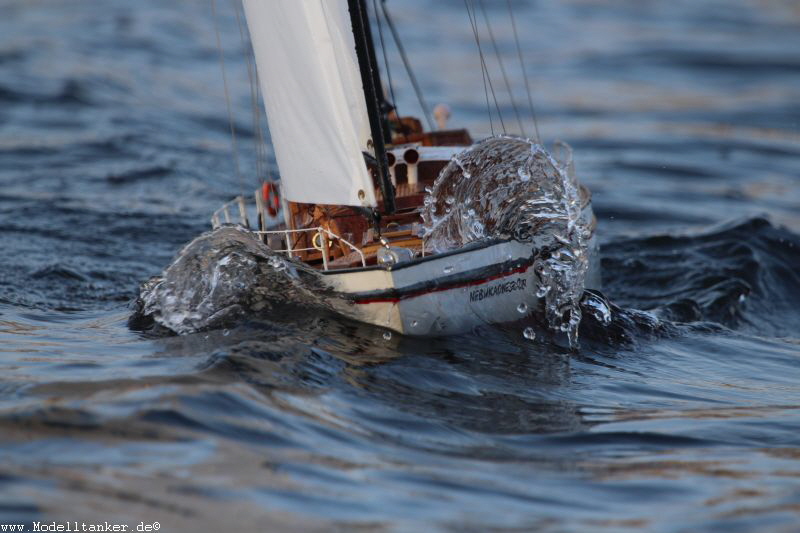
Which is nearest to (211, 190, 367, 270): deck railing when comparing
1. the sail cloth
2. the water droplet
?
the sail cloth

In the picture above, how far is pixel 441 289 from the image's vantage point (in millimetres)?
9023

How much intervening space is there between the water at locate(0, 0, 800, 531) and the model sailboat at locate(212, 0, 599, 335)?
37cm

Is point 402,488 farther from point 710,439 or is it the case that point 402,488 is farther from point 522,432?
point 710,439

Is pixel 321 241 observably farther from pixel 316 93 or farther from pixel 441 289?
pixel 316 93

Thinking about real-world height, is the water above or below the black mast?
below

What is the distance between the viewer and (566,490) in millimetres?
6859

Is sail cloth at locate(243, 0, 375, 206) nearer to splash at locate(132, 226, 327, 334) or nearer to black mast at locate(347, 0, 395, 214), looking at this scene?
black mast at locate(347, 0, 395, 214)

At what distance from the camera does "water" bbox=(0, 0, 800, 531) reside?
6.52 m

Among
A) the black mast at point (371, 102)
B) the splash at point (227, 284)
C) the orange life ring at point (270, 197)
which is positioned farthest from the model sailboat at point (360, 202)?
the orange life ring at point (270, 197)

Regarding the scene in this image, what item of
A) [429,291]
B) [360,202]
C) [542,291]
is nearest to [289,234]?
[360,202]

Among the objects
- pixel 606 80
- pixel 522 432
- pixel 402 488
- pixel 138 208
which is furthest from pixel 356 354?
pixel 606 80

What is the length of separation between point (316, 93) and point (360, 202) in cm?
103

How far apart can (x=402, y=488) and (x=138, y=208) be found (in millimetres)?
11209

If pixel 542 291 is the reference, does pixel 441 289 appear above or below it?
above
